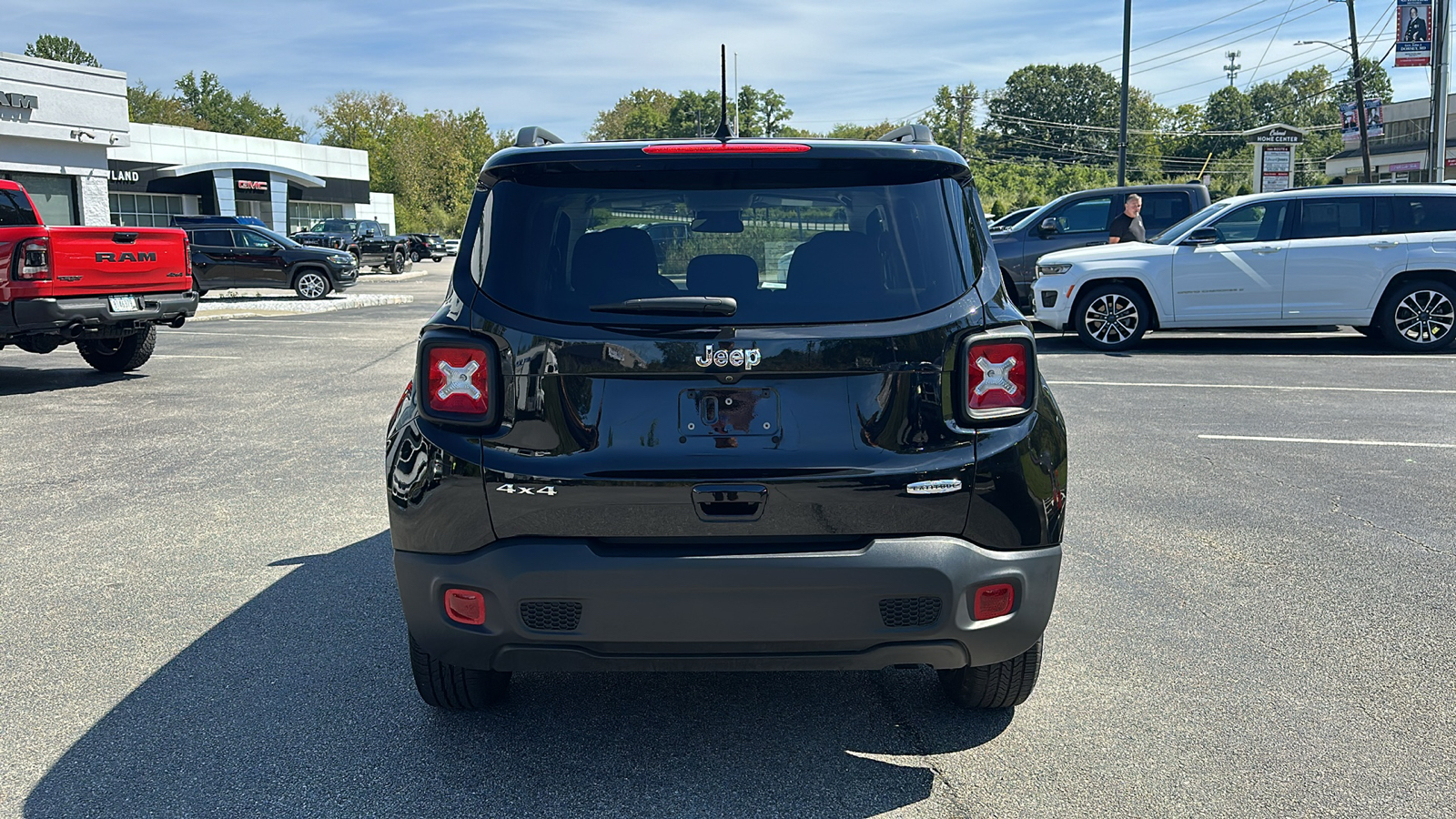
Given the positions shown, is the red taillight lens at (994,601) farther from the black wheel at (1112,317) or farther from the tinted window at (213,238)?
the tinted window at (213,238)

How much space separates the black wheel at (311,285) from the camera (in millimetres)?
27156

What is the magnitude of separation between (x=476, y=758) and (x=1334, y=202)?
13.5 metres

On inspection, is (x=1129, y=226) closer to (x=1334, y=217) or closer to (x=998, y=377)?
(x=1334, y=217)

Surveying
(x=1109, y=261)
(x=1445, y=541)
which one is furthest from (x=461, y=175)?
(x=1445, y=541)

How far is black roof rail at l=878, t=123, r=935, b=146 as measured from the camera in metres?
3.53

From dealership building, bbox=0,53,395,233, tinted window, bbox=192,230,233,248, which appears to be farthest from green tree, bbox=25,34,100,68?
tinted window, bbox=192,230,233,248

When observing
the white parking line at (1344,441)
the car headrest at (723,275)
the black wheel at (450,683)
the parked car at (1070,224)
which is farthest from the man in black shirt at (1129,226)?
the black wheel at (450,683)

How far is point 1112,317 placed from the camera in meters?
14.5

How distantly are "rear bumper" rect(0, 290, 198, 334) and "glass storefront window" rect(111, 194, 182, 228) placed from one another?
43.0m

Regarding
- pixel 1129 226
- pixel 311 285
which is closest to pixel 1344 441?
pixel 1129 226

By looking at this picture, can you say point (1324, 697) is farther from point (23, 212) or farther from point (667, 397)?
point (23, 212)

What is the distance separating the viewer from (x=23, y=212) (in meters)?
11.6

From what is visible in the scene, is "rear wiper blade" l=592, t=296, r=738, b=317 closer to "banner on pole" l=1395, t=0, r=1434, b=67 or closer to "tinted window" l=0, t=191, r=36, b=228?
"tinted window" l=0, t=191, r=36, b=228

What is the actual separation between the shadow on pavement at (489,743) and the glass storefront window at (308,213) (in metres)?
58.6
